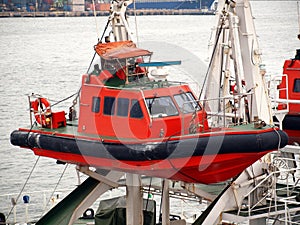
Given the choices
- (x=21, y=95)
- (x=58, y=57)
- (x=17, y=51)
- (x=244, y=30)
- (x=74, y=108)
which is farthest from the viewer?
(x=17, y=51)

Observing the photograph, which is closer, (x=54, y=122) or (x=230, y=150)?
(x=230, y=150)

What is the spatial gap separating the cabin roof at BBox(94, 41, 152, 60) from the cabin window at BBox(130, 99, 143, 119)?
1291 mm

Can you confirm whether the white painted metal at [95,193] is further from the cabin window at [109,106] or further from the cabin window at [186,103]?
the cabin window at [186,103]

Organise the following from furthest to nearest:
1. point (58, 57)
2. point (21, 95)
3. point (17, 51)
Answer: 1. point (17, 51)
2. point (58, 57)
3. point (21, 95)

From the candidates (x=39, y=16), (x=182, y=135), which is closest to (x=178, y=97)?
(x=182, y=135)

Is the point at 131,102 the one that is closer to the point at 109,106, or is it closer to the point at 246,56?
the point at 109,106

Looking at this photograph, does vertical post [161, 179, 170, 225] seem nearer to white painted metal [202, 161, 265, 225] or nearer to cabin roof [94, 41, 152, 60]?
white painted metal [202, 161, 265, 225]

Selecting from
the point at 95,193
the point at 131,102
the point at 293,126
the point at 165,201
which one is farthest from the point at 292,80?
the point at 131,102

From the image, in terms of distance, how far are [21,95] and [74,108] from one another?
3369 cm

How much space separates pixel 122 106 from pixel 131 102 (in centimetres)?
27

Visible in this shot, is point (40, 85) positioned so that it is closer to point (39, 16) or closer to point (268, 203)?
point (268, 203)

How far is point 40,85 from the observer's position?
58.3 metres

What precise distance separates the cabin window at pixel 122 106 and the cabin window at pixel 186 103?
1092 mm

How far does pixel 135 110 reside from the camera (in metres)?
18.8
